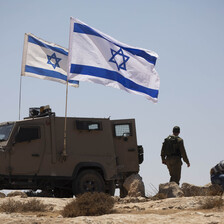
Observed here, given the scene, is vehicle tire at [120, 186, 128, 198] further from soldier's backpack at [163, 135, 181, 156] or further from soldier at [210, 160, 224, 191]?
soldier at [210, 160, 224, 191]

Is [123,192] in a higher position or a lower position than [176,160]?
lower

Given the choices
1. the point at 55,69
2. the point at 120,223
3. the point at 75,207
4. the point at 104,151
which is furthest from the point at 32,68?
the point at 120,223

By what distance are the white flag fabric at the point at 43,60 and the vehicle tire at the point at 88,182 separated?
4269 millimetres

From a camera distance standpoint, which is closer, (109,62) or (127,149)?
(109,62)

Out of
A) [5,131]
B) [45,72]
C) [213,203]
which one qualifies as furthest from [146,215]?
[45,72]

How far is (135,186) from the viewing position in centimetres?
1432

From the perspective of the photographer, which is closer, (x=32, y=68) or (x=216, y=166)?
(x=216, y=166)

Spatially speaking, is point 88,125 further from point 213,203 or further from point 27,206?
point 213,203

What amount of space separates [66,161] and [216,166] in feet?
13.9

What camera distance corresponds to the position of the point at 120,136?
48.9 ft

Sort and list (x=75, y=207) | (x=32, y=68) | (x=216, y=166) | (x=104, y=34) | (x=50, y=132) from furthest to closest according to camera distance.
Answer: (x=32, y=68)
(x=104, y=34)
(x=50, y=132)
(x=216, y=166)
(x=75, y=207)

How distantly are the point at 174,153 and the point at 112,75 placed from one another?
283 centimetres

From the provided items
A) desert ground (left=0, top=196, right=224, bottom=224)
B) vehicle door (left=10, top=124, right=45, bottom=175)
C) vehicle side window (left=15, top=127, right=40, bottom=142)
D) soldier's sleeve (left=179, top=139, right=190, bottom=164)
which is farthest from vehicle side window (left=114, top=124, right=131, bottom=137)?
desert ground (left=0, top=196, right=224, bottom=224)

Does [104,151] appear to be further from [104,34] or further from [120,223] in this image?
[120,223]
